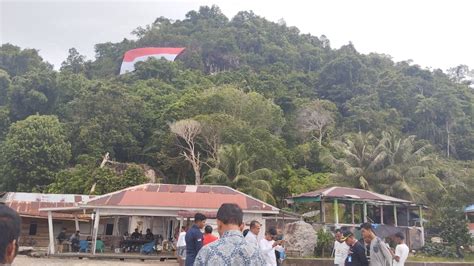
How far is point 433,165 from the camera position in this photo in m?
32.6

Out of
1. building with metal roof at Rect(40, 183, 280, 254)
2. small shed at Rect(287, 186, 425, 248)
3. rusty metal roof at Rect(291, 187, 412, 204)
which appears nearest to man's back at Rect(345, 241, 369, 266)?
building with metal roof at Rect(40, 183, 280, 254)

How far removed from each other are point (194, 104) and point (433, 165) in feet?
60.1

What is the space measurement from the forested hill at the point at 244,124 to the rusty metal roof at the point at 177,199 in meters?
7.01

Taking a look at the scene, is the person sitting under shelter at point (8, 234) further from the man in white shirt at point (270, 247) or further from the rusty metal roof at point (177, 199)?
the rusty metal roof at point (177, 199)

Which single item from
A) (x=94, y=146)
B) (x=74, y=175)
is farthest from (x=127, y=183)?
(x=94, y=146)

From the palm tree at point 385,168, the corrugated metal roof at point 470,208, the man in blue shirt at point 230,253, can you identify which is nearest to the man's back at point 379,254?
the man in blue shirt at point 230,253

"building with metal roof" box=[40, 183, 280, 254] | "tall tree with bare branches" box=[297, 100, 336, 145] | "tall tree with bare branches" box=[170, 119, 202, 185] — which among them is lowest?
"building with metal roof" box=[40, 183, 280, 254]

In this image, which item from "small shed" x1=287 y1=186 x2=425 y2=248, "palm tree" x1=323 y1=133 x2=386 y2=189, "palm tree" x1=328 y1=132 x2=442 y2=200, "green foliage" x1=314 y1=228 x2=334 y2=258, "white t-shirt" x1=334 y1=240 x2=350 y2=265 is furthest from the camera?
"palm tree" x1=323 y1=133 x2=386 y2=189

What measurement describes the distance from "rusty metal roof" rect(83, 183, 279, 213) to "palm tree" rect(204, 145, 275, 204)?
6583 millimetres

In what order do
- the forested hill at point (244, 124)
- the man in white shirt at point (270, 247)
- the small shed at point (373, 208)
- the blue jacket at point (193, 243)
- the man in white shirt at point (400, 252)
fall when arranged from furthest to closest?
1. the forested hill at point (244, 124)
2. the small shed at point (373, 208)
3. the man in white shirt at point (270, 247)
4. the man in white shirt at point (400, 252)
5. the blue jacket at point (193, 243)

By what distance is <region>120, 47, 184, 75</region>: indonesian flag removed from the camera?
65.3 m

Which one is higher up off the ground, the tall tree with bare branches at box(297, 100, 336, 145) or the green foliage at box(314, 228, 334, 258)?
the tall tree with bare branches at box(297, 100, 336, 145)

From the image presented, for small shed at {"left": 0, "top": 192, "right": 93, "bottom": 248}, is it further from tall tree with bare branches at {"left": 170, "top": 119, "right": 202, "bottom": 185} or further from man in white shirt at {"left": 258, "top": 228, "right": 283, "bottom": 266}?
man in white shirt at {"left": 258, "top": 228, "right": 283, "bottom": 266}

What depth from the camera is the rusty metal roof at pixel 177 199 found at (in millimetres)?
17375
